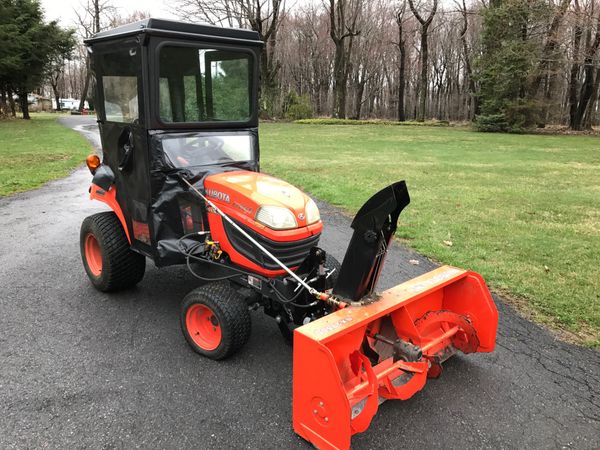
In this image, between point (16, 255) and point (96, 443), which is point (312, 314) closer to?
point (96, 443)

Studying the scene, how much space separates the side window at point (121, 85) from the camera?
371 cm

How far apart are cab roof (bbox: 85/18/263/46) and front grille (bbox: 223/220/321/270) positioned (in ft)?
4.92

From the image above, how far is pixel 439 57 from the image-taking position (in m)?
53.5

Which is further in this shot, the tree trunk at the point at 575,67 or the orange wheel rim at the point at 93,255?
the tree trunk at the point at 575,67

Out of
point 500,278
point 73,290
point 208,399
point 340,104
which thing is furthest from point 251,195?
point 340,104

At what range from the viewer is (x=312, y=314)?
336cm

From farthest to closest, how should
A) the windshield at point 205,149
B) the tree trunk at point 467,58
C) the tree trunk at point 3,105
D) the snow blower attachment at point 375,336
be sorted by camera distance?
the tree trunk at point 3,105, the tree trunk at point 467,58, the windshield at point 205,149, the snow blower attachment at point 375,336

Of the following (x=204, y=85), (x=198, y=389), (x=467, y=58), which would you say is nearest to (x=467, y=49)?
(x=467, y=58)

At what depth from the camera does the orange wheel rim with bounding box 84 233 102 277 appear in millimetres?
4684

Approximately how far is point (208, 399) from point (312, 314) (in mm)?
902

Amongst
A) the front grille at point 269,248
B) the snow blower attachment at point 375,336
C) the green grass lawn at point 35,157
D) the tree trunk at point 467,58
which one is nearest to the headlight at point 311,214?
the front grille at point 269,248

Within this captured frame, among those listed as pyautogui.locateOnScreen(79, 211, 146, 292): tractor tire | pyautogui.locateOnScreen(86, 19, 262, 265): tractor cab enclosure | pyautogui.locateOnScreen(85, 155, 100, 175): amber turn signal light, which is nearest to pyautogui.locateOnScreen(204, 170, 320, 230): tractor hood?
pyautogui.locateOnScreen(86, 19, 262, 265): tractor cab enclosure

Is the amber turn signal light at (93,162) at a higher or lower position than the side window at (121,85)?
lower

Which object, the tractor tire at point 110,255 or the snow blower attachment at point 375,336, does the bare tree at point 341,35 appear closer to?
the tractor tire at point 110,255
